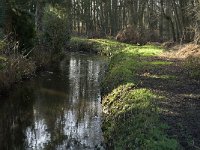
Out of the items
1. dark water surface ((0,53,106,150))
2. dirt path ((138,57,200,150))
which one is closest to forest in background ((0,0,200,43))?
dark water surface ((0,53,106,150))

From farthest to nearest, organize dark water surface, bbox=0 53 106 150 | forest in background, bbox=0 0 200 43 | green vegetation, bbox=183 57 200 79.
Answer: forest in background, bbox=0 0 200 43 → green vegetation, bbox=183 57 200 79 → dark water surface, bbox=0 53 106 150

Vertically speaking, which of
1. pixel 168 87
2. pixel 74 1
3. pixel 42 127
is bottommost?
pixel 42 127

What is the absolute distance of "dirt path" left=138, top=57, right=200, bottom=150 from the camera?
356 inches

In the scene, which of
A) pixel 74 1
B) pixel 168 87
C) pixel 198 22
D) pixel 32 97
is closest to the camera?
pixel 168 87

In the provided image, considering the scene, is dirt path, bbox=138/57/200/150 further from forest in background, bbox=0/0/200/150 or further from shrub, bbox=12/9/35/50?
shrub, bbox=12/9/35/50

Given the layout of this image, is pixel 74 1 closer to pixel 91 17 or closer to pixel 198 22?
pixel 91 17

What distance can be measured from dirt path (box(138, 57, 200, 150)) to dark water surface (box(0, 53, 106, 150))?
221cm

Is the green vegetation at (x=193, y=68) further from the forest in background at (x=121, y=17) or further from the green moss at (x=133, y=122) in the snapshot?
the forest in background at (x=121, y=17)

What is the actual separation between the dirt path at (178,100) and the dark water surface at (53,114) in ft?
7.26

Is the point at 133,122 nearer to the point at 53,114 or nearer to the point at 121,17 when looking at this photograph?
the point at 53,114

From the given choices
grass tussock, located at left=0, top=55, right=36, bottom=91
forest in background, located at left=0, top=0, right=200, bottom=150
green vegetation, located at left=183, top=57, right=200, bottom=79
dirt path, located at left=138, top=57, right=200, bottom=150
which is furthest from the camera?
grass tussock, located at left=0, top=55, right=36, bottom=91

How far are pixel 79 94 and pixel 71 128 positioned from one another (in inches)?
224

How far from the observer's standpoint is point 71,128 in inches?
491

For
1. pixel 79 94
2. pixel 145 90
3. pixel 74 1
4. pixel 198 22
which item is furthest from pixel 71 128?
pixel 74 1
